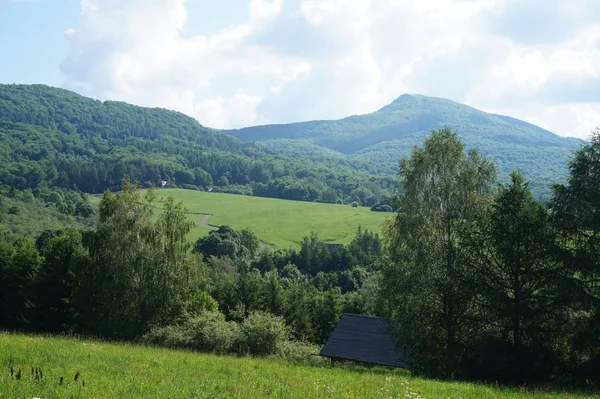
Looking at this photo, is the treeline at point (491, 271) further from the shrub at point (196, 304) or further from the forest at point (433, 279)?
the shrub at point (196, 304)

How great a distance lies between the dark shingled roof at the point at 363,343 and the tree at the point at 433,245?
3.77 m

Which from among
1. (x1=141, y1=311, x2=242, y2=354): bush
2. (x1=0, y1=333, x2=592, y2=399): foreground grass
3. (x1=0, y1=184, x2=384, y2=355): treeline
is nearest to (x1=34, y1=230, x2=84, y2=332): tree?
(x1=0, y1=184, x2=384, y2=355): treeline

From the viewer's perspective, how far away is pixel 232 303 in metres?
57.6

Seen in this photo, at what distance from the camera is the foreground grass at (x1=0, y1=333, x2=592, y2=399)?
31.8ft

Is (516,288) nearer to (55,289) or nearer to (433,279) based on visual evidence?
(433,279)

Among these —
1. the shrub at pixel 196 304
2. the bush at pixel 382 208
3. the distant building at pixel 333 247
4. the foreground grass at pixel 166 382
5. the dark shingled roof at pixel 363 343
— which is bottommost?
the distant building at pixel 333 247

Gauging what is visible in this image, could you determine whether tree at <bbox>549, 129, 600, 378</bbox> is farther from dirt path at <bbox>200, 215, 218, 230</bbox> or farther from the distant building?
dirt path at <bbox>200, 215, 218, 230</bbox>

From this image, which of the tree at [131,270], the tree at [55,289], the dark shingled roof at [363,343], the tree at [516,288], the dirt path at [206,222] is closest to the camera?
the tree at [516,288]

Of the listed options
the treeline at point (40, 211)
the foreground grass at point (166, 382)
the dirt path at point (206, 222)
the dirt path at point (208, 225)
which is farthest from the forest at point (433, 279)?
the dirt path at point (206, 222)

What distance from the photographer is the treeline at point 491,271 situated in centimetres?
2130

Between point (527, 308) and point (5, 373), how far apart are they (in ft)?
67.8

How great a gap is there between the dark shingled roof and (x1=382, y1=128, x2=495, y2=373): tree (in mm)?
3767

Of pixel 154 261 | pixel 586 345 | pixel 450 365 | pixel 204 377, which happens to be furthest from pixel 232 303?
pixel 204 377

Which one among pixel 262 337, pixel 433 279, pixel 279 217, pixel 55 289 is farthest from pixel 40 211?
pixel 433 279
